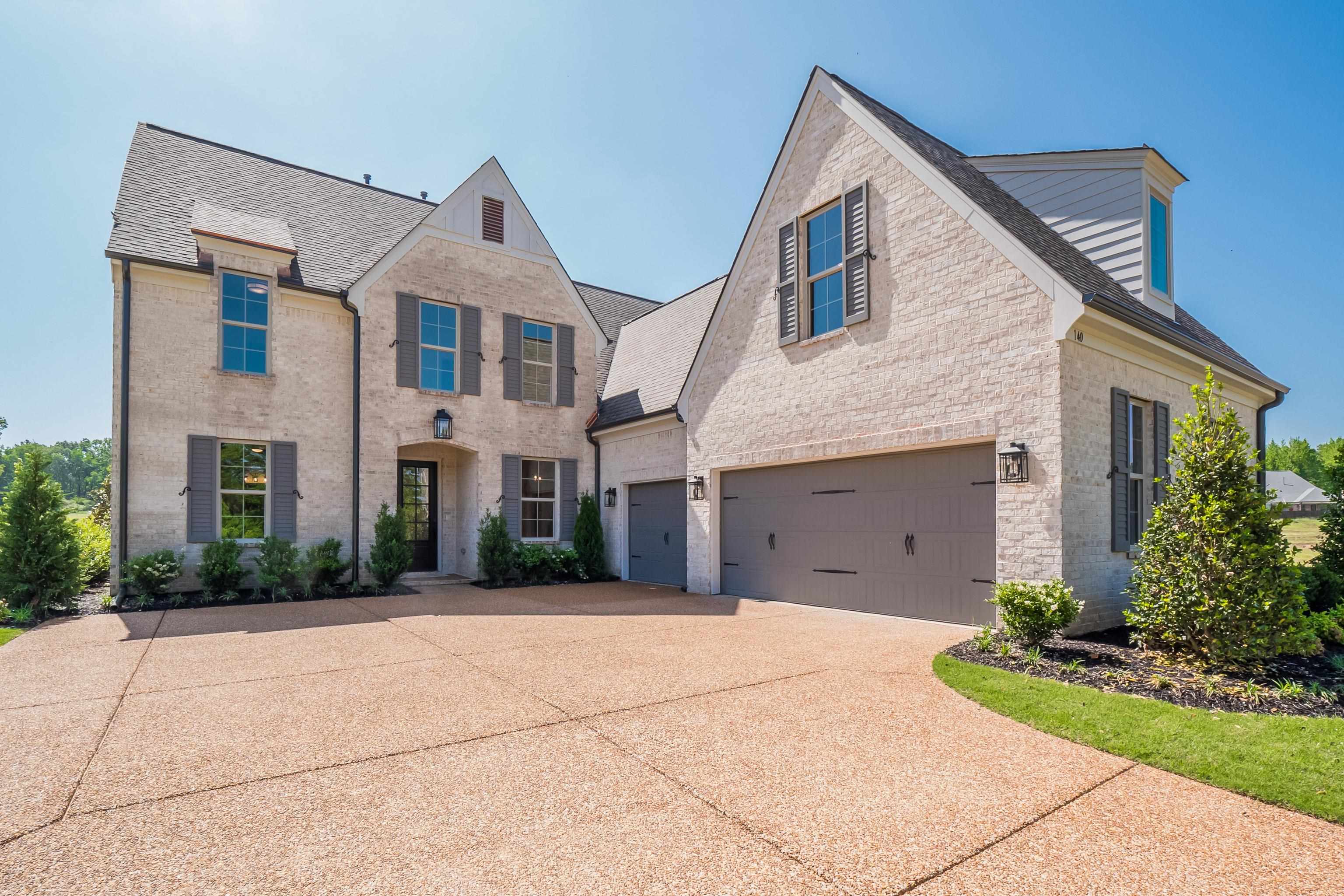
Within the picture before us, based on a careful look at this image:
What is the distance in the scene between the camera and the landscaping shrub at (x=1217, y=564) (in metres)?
5.42

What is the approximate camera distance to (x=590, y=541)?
555 inches

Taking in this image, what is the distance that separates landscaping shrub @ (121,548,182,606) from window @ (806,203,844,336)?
34.4ft

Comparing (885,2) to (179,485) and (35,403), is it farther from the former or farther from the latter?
(35,403)

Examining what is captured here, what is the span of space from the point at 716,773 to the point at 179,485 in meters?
11.2

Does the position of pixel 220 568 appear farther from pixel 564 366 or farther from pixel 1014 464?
pixel 1014 464

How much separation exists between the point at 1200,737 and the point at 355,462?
12.3 meters

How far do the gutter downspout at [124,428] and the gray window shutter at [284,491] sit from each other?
1.96 metres

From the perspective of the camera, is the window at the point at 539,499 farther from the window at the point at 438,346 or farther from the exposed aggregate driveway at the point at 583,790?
the exposed aggregate driveway at the point at 583,790

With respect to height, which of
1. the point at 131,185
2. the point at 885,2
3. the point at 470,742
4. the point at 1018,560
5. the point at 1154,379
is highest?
the point at 885,2

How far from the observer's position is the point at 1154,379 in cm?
869

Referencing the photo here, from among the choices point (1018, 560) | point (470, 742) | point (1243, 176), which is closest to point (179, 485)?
point (470, 742)

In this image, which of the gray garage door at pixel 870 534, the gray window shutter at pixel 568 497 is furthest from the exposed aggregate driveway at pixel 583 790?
the gray window shutter at pixel 568 497

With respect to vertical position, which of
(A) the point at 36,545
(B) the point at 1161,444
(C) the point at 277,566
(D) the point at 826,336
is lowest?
(C) the point at 277,566

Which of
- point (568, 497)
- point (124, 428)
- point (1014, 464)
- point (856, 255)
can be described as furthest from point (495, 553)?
point (1014, 464)
